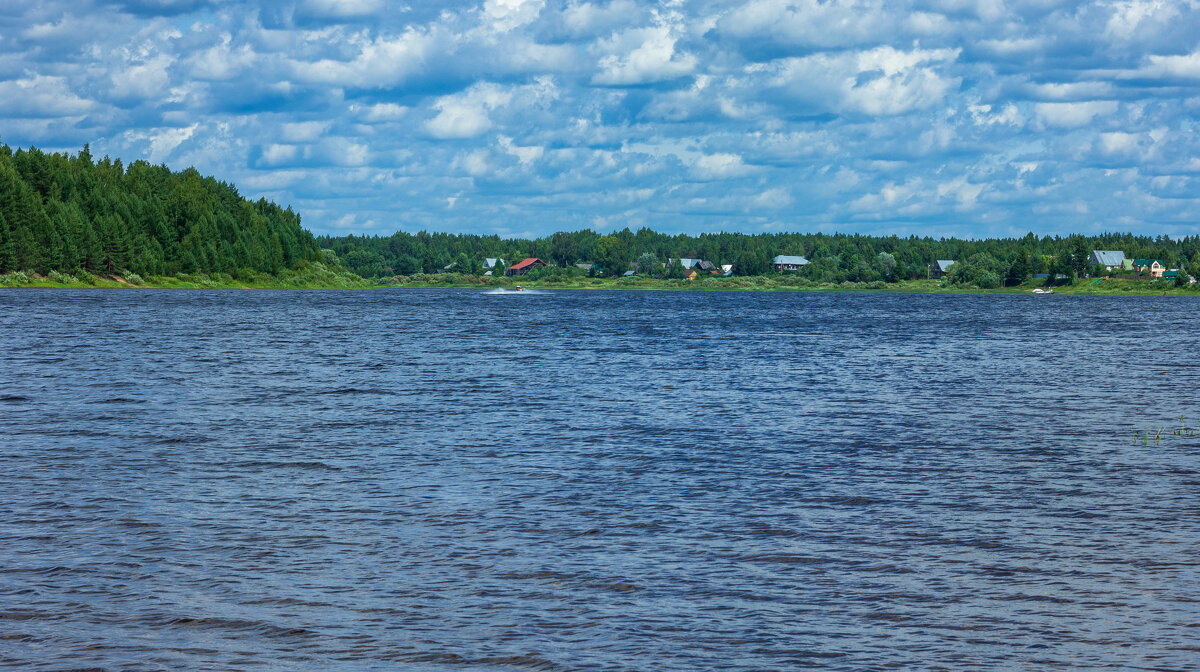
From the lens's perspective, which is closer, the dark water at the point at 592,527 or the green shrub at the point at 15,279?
the dark water at the point at 592,527

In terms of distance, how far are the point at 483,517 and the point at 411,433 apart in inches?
547

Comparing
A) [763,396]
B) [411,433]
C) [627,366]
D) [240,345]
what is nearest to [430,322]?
[240,345]

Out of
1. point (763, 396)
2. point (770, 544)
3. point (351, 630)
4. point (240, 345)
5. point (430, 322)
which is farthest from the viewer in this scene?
point (430, 322)

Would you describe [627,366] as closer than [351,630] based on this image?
No

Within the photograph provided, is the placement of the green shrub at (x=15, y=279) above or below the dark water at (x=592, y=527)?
above

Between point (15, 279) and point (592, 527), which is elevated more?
point (15, 279)

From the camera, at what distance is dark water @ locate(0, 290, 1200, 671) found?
48.8 feet

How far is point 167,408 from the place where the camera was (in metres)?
41.5

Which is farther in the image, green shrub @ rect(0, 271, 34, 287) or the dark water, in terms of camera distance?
green shrub @ rect(0, 271, 34, 287)

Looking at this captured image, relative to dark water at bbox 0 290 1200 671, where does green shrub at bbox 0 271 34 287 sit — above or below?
above

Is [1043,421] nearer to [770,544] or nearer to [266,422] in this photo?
[770,544]

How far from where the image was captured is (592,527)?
21656mm

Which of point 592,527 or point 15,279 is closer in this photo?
point 592,527

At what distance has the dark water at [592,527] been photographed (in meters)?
14.9
